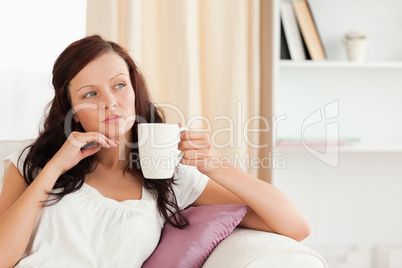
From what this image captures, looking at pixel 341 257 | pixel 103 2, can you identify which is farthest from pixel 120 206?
pixel 341 257

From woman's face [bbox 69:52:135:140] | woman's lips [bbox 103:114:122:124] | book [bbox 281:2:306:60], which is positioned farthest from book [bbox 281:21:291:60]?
woman's lips [bbox 103:114:122:124]

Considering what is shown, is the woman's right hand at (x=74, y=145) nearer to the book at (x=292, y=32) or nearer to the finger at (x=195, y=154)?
the finger at (x=195, y=154)

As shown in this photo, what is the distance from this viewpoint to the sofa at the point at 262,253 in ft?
3.90

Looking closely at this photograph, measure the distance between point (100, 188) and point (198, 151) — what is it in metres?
0.38

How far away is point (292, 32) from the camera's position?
2.41 meters

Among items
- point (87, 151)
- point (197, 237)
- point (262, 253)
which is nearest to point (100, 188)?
point (87, 151)

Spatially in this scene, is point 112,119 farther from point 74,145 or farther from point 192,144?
point 192,144

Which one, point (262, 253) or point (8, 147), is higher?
point (8, 147)

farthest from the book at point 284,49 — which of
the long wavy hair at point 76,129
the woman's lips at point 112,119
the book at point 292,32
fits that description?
the woman's lips at point 112,119

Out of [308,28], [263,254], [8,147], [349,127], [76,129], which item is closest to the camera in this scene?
[263,254]

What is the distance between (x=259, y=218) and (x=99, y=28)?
1374 mm

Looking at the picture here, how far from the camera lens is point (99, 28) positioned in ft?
7.80

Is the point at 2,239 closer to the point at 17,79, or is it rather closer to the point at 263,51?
the point at 17,79

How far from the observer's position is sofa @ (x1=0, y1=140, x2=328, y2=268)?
1.19 m
